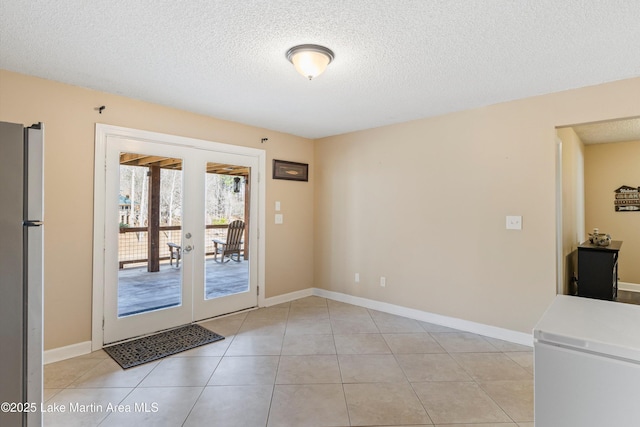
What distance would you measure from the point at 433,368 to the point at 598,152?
17.8 feet

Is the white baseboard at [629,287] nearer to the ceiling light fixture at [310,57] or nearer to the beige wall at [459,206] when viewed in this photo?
the beige wall at [459,206]

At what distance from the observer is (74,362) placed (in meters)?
2.88

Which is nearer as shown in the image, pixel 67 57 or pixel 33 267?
pixel 33 267

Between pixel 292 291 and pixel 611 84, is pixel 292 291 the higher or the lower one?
the lower one

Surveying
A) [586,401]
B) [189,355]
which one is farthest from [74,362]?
[586,401]

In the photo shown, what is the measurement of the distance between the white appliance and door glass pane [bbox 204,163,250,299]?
11.6ft

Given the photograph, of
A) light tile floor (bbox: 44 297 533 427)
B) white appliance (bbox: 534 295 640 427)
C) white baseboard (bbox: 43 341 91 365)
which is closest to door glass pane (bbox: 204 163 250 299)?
light tile floor (bbox: 44 297 533 427)

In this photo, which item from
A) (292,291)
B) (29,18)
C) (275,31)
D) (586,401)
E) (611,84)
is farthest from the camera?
(292,291)

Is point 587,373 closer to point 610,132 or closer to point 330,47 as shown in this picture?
point 330,47

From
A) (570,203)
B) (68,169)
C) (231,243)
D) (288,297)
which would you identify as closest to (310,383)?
(231,243)

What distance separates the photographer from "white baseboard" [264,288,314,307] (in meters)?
4.64

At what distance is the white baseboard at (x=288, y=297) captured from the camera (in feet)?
15.2

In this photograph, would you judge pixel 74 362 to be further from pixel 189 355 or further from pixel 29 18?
pixel 29 18

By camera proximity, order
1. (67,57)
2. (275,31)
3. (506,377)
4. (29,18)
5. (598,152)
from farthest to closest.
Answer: (598,152), (506,377), (67,57), (275,31), (29,18)
